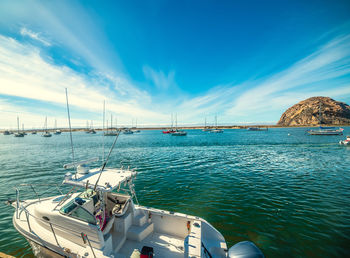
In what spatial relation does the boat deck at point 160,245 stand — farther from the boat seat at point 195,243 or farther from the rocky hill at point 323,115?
the rocky hill at point 323,115

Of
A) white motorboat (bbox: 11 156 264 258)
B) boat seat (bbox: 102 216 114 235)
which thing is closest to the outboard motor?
white motorboat (bbox: 11 156 264 258)

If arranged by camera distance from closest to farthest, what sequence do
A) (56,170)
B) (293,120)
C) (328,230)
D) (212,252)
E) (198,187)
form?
(212,252), (328,230), (198,187), (56,170), (293,120)

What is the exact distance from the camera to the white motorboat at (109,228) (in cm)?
474

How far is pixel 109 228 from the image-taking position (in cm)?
549

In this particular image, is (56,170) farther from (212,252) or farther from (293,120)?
(293,120)

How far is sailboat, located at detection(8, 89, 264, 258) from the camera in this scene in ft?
15.5

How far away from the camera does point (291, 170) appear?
1814cm

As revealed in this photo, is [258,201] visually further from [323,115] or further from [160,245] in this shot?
[323,115]

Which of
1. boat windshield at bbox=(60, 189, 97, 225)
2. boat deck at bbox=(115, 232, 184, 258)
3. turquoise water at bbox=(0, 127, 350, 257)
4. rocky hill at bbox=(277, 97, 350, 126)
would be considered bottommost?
turquoise water at bbox=(0, 127, 350, 257)

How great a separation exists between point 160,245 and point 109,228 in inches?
86.9

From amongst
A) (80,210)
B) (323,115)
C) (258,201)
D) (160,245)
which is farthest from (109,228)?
(323,115)

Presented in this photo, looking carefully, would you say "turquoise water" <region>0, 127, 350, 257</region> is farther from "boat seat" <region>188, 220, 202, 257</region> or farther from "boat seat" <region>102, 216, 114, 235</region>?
"boat seat" <region>102, 216, 114, 235</region>

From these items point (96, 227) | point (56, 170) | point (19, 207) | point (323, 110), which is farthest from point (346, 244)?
point (323, 110)

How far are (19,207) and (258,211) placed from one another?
13.4 m
